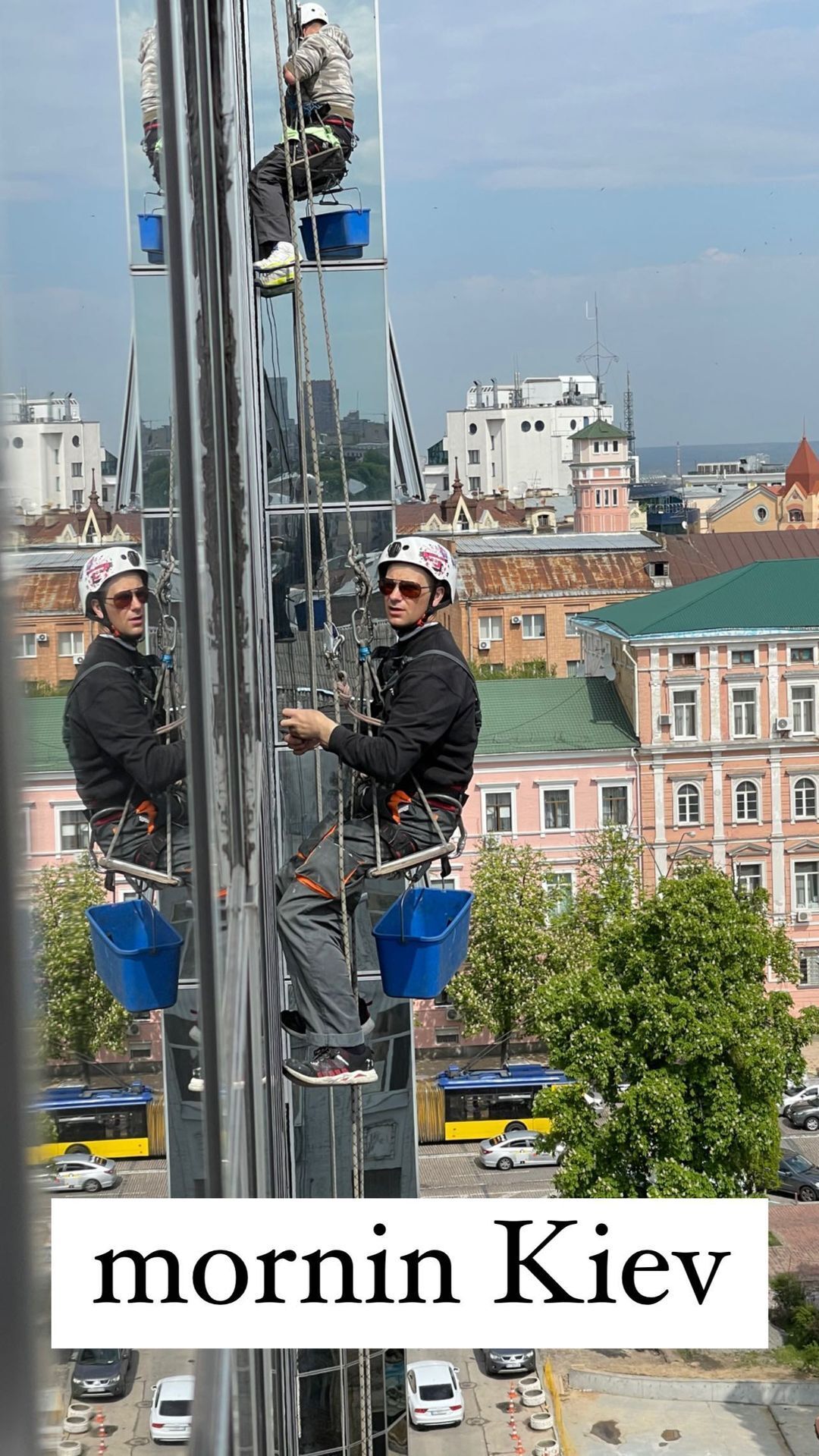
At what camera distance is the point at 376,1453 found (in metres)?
3.77

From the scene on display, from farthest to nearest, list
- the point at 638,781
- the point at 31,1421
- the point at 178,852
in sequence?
the point at 638,781 < the point at 178,852 < the point at 31,1421

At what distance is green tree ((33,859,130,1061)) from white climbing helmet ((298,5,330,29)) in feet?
10.4

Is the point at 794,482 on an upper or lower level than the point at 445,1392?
upper

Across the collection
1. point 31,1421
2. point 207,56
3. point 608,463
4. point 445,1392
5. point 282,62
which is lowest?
point 445,1392

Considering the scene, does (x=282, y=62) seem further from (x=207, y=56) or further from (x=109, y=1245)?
(x=109, y=1245)

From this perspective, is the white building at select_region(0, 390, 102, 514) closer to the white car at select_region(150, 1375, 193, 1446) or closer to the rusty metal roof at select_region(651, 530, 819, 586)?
the white car at select_region(150, 1375, 193, 1446)

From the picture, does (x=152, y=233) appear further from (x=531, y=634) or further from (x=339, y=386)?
(x=531, y=634)

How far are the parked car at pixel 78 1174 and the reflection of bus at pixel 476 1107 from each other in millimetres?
15621

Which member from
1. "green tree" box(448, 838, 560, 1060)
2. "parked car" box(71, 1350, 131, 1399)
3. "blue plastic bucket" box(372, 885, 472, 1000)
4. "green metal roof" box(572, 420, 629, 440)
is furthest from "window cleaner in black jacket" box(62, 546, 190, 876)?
"green metal roof" box(572, 420, 629, 440)

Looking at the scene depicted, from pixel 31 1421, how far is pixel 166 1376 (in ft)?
1.22

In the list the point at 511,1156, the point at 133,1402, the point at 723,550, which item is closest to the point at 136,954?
the point at 133,1402

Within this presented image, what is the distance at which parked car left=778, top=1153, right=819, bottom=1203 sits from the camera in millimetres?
14102

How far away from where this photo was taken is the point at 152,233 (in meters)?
0.81

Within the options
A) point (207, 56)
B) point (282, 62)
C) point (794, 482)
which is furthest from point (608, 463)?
point (207, 56)
